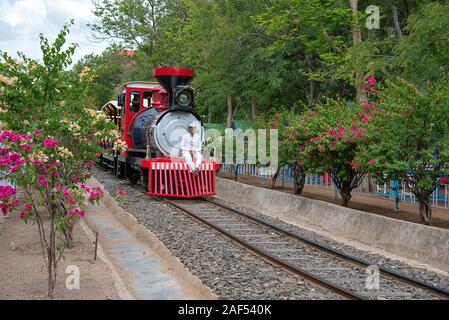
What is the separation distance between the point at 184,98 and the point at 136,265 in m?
10.5

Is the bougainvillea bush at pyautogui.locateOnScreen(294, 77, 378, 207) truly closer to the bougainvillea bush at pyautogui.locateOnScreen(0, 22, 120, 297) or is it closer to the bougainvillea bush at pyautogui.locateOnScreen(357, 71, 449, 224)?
the bougainvillea bush at pyautogui.locateOnScreen(357, 71, 449, 224)

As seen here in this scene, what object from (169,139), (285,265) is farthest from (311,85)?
(285,265)

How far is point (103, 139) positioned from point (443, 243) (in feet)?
20.1

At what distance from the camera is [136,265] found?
1058 centimetres

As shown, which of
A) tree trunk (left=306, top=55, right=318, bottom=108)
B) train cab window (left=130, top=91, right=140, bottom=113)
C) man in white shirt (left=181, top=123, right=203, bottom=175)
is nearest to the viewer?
man in white shirt (left=181, top=123, right=203, bottom=175)

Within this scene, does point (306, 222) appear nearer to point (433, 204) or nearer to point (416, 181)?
point (416, 181)

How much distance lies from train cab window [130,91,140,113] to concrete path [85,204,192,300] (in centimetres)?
878

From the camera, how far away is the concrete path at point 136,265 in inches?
345

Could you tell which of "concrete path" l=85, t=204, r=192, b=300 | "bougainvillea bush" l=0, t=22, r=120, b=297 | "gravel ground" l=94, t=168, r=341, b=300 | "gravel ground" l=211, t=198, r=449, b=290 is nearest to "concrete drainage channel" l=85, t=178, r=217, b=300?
"concrete path" l=85, t=204, r=192, b=300

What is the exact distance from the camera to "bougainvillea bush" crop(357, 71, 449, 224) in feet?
40.0

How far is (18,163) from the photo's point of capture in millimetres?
7680

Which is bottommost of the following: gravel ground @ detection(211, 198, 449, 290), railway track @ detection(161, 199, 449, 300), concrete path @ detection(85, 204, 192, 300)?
concrete path @ detection(85, 204, 192, 300)

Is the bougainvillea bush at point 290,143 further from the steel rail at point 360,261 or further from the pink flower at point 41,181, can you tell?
the pink flower at point 41,181

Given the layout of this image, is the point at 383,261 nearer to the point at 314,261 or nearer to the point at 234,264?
the point at 314,261
